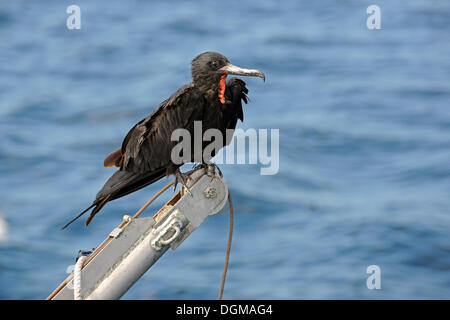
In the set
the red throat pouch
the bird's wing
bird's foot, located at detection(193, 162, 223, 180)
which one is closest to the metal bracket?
bird's foot, located at detection(193, 162, 223, 180)

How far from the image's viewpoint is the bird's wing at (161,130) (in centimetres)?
579

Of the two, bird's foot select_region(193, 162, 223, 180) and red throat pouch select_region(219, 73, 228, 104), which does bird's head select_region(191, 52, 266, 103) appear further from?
bird's foot select_region(193, 162, 223, 180)

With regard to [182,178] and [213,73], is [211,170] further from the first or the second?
[213,73]

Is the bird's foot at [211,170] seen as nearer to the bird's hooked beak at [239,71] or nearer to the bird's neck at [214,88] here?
the bird's neck at [214,88]

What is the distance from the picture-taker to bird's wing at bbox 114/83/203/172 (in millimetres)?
5793

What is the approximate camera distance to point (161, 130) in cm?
602

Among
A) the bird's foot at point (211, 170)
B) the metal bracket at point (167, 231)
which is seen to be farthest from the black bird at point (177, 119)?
the metal bracket at point (167, 231)

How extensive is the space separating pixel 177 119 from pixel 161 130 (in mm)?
190

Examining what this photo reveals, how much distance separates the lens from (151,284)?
55.7ft

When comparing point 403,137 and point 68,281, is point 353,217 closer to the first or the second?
point 403,137

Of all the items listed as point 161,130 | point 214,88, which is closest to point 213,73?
point 214,88

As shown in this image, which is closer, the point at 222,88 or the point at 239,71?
the point at 239,71

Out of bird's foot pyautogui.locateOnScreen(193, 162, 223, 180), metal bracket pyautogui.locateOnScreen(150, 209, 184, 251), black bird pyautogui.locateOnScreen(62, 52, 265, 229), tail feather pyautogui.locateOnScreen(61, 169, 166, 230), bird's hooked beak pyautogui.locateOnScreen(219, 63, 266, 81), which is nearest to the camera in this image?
metal bracket pyautogui.locateOnScreen(150, 209, 184, 251)

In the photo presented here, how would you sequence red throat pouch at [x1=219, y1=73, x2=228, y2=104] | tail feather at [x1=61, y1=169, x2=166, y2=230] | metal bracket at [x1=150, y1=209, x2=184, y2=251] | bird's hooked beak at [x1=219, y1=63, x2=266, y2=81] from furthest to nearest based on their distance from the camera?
red throat pouch at [x1=219, y1=73, x2=228, y2=104]
bird's hooked beak at [x1=219, y1=63, x2=266, y2=81]
tail feather at [x1=61, y1=169, x2=166, y2=230]
metal bracket at [x1=150, y1=209, x2=184, y2=251]
